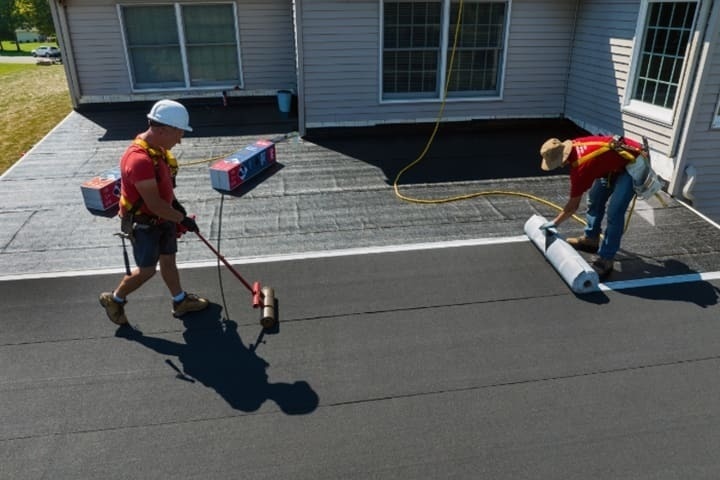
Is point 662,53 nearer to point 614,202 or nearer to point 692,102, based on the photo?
A: point 692,102

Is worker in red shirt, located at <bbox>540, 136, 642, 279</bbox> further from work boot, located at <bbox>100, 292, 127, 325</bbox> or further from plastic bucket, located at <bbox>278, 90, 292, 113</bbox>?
plastic bucket, located at <bbox>278, 90, 292, 113</bbox>

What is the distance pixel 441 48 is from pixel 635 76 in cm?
340

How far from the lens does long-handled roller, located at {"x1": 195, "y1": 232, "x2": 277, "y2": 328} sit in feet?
15.4

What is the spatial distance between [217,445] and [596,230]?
181 inches

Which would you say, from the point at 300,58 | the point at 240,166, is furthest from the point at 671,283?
the point at 300,58

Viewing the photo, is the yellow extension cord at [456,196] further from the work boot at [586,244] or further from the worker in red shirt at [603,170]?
the worker in red shirt at [603,170]

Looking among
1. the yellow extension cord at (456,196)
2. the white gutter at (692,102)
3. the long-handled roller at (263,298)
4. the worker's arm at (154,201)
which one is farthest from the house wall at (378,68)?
the worker's arm at (154,201)

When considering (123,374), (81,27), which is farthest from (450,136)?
(81,27)

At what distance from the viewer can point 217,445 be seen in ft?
11.7

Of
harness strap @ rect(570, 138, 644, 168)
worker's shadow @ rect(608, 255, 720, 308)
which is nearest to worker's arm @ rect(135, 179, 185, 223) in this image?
harness strap @ rect(570, 138, 644, 168)

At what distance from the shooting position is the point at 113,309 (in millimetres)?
4656

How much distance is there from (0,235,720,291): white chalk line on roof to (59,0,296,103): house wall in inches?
319

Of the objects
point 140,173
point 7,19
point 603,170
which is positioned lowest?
point 603,170

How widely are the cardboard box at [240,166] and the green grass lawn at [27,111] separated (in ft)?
17.5
